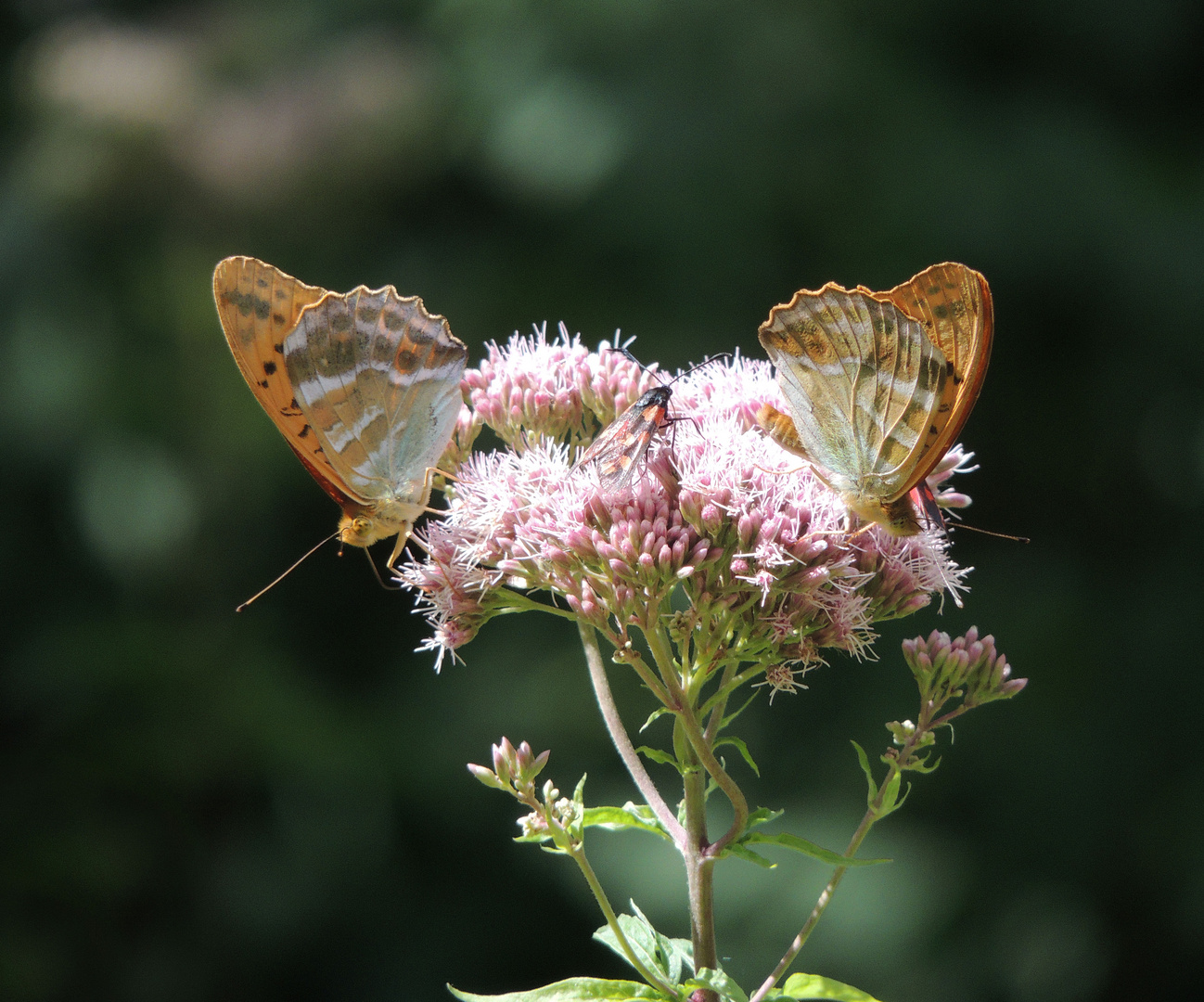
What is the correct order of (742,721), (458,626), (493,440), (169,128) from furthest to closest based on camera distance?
(169,128) < (742,721) < (493,440) < (458,626)

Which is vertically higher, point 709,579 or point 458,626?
point 709,579

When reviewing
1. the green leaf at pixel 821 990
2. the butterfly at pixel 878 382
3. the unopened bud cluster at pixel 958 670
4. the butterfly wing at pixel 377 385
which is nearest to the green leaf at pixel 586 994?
the green leaf at pixel 821 990

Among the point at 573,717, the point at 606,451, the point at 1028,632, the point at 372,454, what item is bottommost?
the point at 573,717

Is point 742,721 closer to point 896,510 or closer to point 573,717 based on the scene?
point 573,717

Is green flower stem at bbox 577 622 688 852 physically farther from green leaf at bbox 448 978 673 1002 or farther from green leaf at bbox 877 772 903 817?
green leaf at bbox 877 772 903 817

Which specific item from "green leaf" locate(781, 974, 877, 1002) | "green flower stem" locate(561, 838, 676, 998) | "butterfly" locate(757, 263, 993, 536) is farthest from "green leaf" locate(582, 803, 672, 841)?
"butterfly" locate(757, 263, 993, 536)

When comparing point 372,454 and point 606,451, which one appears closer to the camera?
point 606,451

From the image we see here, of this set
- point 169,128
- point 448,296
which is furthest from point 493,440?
point 169,128

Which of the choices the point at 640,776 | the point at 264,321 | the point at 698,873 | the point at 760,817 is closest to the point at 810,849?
the point at 760,817
